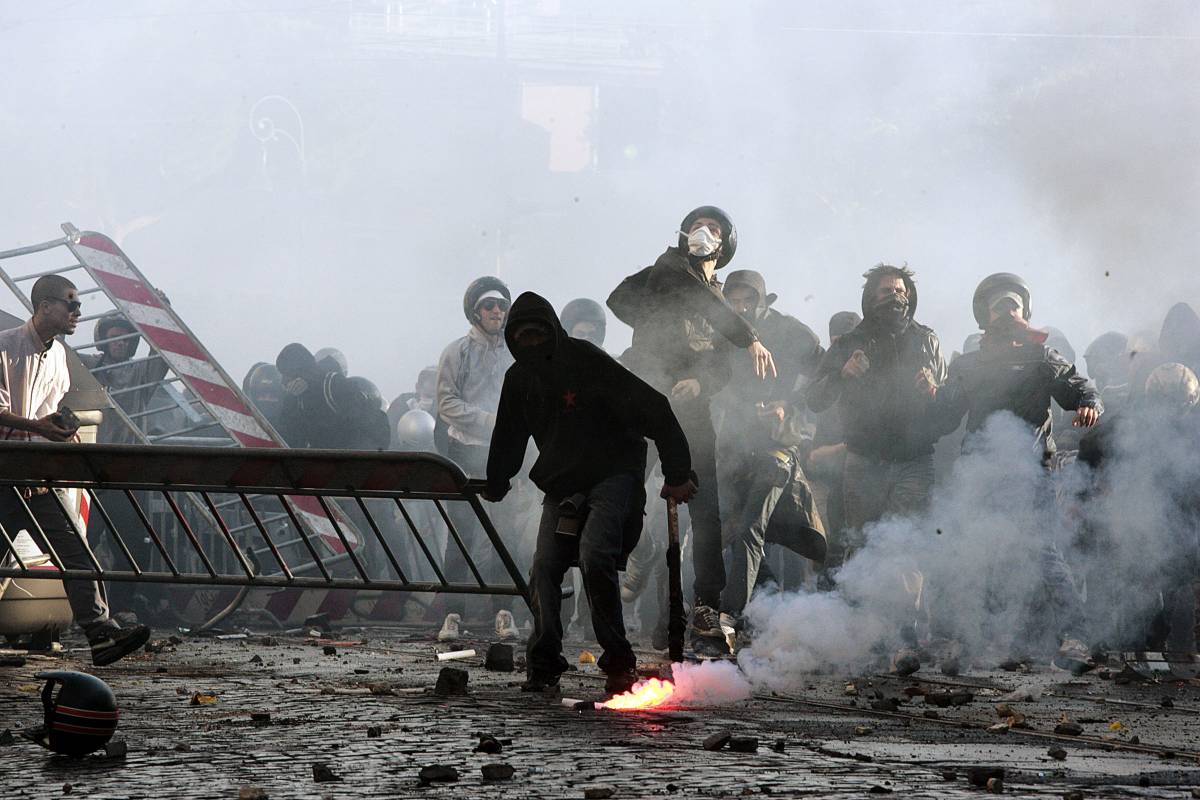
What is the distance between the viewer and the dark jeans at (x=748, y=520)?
8.17 metres

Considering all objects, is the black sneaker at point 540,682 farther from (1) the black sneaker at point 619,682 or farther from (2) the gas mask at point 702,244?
→ (2) the gas mask at point 702,244

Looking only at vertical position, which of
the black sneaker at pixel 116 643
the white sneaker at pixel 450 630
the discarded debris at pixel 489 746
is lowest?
the discarded debris at pixel 489 746

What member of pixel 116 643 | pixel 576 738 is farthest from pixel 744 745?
pixel 116 643

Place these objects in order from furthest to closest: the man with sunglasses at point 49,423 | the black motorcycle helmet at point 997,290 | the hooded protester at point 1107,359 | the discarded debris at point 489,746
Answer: the hooded protester at point 1107,359 < the black motorcycle helmet at point 997,290 < the man with sunglasses at point 49,423 < the discarded debris at point 489,746

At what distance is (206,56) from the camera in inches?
917

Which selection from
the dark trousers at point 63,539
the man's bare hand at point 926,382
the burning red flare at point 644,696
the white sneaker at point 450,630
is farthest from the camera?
the white sneaker at point 450,630

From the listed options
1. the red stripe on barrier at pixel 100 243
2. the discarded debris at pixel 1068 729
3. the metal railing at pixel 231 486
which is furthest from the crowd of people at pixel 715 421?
the red stripe on barrier at pixel 100 243

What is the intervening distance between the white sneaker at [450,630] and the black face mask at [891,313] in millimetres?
3005

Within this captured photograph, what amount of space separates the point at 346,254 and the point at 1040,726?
19883 mm

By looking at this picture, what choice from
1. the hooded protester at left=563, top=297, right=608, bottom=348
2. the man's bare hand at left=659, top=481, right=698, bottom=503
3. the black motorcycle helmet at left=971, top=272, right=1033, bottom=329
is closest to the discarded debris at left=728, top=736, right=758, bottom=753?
the man's bare hand at left=659, top=481, right=698, bottom=503

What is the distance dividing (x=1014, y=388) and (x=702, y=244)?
192 cm

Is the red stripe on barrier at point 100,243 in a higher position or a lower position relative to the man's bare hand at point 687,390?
higher

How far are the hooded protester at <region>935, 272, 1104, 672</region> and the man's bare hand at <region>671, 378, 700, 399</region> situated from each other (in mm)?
1451

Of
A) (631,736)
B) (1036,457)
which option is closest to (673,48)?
Answer: (1036,457)
